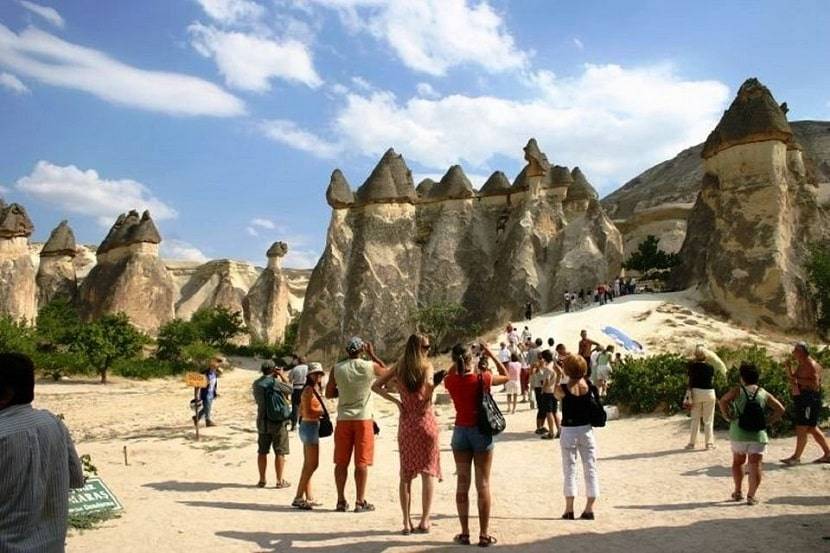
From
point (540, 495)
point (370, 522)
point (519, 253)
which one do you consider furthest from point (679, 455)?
point (519, 253)

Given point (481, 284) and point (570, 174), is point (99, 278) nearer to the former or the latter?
point (481, 284)

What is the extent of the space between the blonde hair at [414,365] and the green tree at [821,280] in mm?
21876

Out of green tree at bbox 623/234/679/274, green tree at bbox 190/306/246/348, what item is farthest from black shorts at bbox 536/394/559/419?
green tree at bbox 190/306/246/348

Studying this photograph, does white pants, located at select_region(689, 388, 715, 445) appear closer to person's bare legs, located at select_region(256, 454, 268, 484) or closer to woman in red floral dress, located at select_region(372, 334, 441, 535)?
woman in red floral dress, located at select_region(372, 334, 441, 535)

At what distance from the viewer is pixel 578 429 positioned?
225 inches

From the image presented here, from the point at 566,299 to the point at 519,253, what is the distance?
4073mm

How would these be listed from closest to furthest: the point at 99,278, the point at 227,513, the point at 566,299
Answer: the point at 227,513, the point at 566,299, the point at 99,278

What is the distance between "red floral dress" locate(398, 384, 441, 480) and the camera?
5277 mm

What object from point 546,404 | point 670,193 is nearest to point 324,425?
point 546,404

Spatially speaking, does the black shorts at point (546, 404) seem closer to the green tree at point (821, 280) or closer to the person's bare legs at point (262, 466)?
the person's bare legs at point (262, 466)

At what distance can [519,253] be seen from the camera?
2916cm

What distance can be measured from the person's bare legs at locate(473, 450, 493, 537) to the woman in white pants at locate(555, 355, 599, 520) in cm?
109

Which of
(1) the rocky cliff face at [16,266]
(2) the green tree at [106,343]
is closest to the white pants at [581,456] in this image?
(2) the green tree at [106,343]

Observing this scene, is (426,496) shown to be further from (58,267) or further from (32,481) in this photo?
(58,267)
